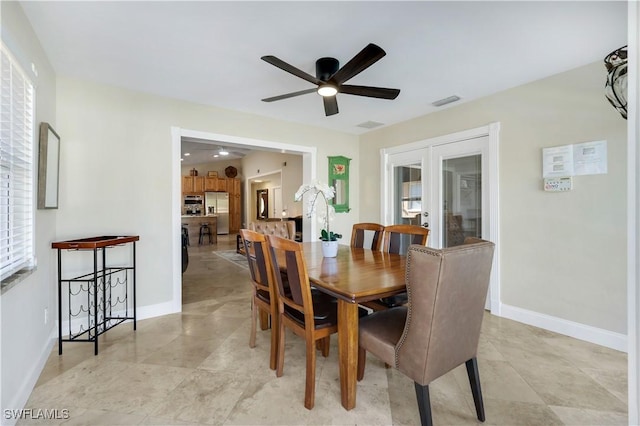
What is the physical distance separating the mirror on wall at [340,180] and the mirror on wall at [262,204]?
526 centimetres

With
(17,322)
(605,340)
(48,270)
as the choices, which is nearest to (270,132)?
(48,270)

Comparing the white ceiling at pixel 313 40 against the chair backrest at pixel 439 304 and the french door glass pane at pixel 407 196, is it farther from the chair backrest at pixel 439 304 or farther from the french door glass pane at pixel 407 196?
Answer: the chair backrest at pixel 439 304

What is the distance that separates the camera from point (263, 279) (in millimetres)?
2104

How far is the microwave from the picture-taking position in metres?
10.1

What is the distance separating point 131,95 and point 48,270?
185 centimetres

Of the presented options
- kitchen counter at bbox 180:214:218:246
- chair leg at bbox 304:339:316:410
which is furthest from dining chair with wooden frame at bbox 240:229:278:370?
kitchen counter at bbox 180:214:218:246

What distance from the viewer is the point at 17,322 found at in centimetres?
170

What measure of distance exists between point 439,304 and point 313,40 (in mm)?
1995

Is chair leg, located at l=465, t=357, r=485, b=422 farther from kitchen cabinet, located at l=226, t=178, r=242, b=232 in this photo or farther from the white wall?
kitchen cabinet, located at l=226, t=178, r=242, b=232

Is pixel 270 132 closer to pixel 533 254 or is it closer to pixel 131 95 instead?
pixel 131 95

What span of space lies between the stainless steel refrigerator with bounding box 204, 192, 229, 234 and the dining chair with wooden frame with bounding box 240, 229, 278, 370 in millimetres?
8518

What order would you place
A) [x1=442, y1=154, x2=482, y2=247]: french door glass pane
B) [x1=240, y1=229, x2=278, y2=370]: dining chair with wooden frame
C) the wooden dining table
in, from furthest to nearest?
[x1=442, y1=154, x2=482, y2=247]: french door glass pane → [x1=240, y1=229, x2=278, y2=370]: dining chair with wooden frame → the wooden dining table

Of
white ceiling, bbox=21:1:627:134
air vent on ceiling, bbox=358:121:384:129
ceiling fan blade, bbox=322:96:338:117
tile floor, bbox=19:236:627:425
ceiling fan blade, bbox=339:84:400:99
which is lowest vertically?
tile floor, bbox=19:236:627:425

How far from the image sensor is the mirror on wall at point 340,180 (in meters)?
4.63
